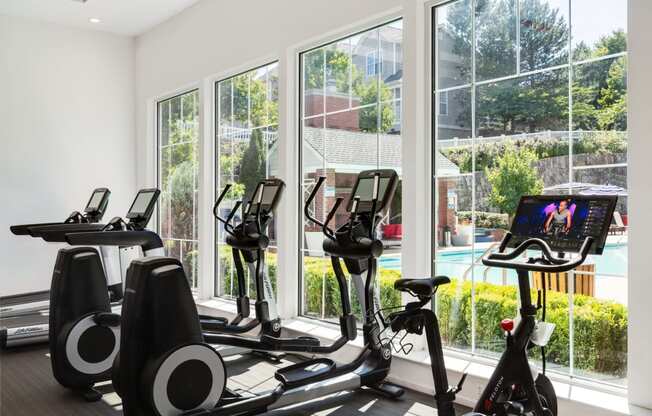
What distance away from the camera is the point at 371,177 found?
3918mm

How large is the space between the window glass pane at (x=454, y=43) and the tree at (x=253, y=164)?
242 cm

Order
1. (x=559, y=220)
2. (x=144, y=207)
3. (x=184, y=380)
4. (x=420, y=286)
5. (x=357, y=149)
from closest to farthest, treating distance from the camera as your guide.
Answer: (x=559, y=220) → (x=420, y=286) → (x=184, y=380) → (x=357, y=149) → (x=144, y=207)

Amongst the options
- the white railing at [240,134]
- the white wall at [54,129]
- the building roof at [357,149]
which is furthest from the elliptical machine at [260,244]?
the white wall at [54,129]

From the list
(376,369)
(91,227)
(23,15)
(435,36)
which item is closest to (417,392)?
(376,369)

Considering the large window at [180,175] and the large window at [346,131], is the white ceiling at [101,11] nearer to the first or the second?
the large window at [180,175]

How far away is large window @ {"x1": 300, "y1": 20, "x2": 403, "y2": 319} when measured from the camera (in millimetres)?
4691

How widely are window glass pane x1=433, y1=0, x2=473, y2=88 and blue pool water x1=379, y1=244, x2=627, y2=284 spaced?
49.8 inches

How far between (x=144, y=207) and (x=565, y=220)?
3.94 m

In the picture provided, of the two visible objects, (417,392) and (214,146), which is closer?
(417,392)

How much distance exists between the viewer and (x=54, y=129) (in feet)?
25.5

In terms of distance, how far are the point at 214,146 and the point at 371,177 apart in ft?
11.4

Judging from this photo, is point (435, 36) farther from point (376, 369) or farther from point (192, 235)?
point (192, 235)

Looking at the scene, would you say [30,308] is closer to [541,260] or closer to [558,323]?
[558,323]

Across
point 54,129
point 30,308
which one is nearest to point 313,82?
point 30,308
